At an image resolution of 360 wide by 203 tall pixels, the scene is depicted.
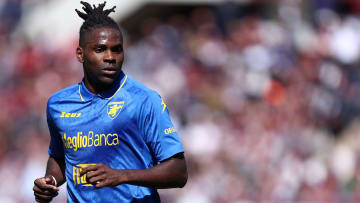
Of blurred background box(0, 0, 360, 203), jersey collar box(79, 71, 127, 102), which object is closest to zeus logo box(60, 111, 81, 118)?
jersey collar box(79, 71, 127, 102)

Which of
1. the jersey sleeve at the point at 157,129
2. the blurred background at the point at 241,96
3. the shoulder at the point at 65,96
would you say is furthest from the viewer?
the blurred background at the point at 241,96

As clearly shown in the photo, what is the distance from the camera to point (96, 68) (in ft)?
15.8

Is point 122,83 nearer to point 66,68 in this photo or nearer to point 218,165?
point 218,165

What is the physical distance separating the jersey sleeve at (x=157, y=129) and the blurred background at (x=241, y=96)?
22.5 feet

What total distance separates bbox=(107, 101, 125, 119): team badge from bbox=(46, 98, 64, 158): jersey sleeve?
0.50 metres

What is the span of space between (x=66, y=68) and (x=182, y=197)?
19.6ft

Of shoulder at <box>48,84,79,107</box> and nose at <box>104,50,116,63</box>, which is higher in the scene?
nose at <box>104,50,116,63</box>

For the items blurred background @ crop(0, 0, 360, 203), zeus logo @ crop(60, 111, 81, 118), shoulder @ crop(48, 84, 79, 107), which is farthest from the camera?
blurred background @ crop(0, 0, 360, 203)

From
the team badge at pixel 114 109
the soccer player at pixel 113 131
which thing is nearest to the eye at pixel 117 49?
the soccer player at pixel 113 131

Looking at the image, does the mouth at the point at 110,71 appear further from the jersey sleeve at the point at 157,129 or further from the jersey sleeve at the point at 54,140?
the jersey sleeve at the point at 54,140

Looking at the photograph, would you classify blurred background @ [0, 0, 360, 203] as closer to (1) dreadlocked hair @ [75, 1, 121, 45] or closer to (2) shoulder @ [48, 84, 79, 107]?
(2) shoulder @ [48, 84, 79, 107]

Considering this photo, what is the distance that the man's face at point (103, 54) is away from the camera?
4730mm

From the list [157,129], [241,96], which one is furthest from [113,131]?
[241,96]

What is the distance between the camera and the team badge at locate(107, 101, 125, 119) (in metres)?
4.76
